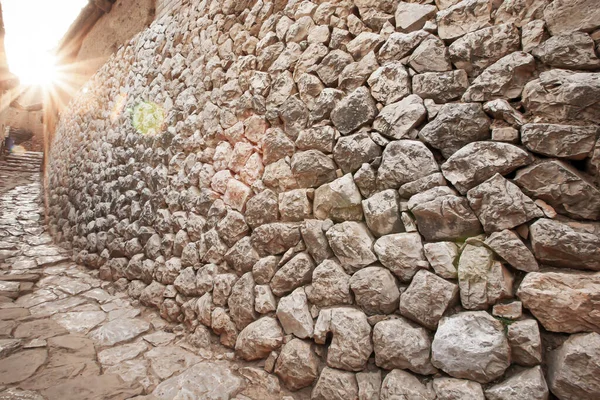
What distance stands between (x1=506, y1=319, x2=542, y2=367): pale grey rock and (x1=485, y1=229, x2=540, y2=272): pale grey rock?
0.20 m

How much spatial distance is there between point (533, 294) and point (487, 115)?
758 millimetres

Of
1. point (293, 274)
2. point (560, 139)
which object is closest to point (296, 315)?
point (293, 274)

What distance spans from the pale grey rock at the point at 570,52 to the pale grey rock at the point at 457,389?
1.31 meters

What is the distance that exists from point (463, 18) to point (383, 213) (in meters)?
1.02

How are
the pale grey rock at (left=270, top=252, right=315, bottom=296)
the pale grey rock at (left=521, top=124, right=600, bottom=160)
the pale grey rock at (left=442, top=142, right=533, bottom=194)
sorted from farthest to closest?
the pale grey rock at (left=270, top=252, right=315, bottom=296) < the pale grey rock at (left=442, top=142, right=533, bottom=194) < the pale grey rock at (left=521, top=124, right=600, bottom=160)

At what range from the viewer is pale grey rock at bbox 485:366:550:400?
995 millimetres

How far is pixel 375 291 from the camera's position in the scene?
1383mm

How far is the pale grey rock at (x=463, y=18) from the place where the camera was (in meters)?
1.32

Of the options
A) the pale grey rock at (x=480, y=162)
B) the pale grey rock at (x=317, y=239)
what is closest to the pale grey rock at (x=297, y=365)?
the pale grey rock at (x=317, y=239)

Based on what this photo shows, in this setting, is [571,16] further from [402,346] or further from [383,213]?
[402,346]

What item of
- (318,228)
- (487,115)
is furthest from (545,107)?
(318,228)

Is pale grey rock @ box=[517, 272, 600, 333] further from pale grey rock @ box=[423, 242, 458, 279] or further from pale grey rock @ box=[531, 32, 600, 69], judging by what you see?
pale grey rock @ box=[531, 32, 600, 69]

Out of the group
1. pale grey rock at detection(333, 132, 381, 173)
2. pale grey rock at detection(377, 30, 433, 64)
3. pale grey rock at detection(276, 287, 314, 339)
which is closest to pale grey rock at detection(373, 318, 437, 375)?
pale grey rock at detection(276, 287, 314, 339)

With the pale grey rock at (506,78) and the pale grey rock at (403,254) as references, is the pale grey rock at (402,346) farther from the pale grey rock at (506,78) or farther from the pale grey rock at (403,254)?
the pale grey rock at (506,78)
